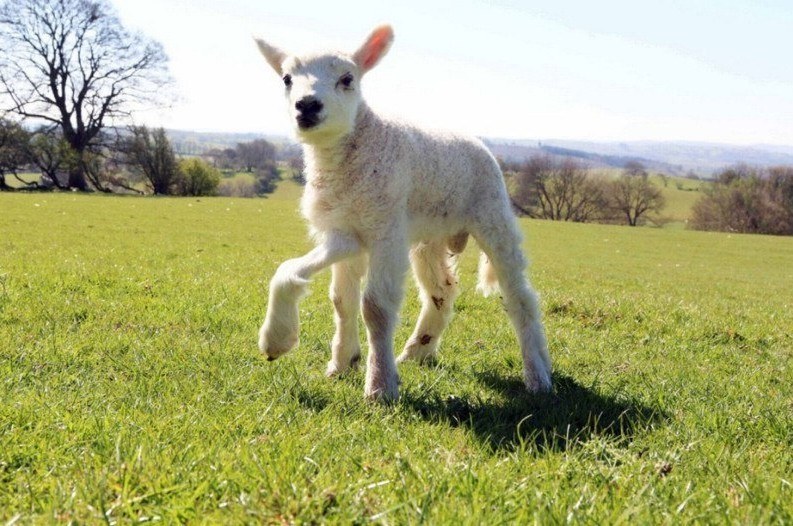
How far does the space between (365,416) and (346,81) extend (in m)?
2.39

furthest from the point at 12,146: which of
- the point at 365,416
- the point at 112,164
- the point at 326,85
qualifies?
the point at 365,416

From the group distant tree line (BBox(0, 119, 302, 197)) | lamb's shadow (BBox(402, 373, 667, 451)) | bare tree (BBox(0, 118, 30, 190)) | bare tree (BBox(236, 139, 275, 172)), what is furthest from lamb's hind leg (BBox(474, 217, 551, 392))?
bare tree (BBox(236, 139, 275, 172))

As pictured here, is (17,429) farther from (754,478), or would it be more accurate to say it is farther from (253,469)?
(754,478)

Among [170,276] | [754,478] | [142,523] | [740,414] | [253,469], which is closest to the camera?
[142,523]

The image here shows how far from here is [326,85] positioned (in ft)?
15.9

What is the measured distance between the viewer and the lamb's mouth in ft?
15.4

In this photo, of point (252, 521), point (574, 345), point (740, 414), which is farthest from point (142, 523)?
point (574, 345)

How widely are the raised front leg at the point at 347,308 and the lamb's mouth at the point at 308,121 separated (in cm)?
129

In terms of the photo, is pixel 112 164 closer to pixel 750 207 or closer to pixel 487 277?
pixel 487 277

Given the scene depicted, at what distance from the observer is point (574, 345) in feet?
23.7

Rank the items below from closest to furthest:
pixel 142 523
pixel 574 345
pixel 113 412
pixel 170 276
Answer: pixel 142 523 → pixel 113 412 → pixel 574 345 → pixel 170 276

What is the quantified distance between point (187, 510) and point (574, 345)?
537 cm

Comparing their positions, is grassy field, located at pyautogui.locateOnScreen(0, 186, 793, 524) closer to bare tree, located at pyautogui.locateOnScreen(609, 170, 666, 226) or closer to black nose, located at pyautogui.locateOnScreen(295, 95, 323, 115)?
black nose, located at pyautogui.locateOnScreen(295, 95, 323, 115)

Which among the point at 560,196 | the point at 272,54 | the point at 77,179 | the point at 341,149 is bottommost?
the point at 560,196
